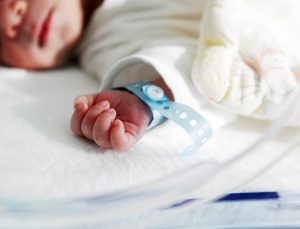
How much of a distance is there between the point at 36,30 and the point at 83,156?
38cm

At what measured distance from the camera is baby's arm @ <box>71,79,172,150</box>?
0.60 m

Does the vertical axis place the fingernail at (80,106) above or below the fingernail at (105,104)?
below

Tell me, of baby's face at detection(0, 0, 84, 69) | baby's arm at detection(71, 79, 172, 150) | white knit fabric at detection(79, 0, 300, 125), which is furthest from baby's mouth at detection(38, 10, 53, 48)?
baby's arm at detection(71, 79, 172, 150)

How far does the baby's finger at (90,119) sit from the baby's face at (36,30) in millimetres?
328

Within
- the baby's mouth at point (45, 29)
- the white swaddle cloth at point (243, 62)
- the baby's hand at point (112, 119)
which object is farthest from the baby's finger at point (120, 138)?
the baby's mouth at point (45, 29)

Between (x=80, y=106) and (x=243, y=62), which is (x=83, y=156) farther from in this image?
(x=243, y=62)

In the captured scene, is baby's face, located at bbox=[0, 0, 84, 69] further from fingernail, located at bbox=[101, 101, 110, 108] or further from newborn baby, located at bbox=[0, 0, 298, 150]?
fingernail, located at bbox=[101, 101, 110, 108]

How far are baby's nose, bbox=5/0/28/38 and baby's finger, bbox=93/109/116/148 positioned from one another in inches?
14.6

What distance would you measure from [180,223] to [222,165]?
90 millimetres

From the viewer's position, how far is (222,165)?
19.0 inches

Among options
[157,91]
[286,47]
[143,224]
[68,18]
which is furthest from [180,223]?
[68,18]

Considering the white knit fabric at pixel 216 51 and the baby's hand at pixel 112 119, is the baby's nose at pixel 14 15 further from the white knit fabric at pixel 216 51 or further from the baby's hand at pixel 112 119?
the baby's hand at pixel 112 119

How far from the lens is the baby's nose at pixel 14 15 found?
0.91m

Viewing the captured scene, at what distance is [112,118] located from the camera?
0.61m
